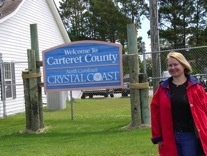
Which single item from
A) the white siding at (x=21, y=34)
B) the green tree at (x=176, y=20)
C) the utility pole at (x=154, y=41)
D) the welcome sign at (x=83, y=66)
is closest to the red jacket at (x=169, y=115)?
the welcome sign at (x=83, y=66)

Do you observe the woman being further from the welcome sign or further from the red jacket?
the welcome sign

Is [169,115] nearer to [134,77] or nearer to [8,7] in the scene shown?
[134,77]

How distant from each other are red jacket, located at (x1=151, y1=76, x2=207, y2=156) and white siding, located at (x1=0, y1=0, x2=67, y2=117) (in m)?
12.8

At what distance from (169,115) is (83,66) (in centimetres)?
633

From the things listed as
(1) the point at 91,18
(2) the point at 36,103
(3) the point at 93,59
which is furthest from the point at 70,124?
(1) the point at 91,18

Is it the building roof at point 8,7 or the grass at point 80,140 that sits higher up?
the building roof at point 8,7

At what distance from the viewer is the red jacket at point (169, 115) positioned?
14.0 ft

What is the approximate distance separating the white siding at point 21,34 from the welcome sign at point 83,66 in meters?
6.51

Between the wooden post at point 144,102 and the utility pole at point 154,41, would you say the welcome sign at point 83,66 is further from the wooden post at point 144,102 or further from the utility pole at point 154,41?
the utility pole at point 154,41

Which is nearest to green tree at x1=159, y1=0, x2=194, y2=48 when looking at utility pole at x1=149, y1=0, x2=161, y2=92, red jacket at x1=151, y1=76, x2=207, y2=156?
utility pole at x1=149, y1=0, x2=161, y2=92

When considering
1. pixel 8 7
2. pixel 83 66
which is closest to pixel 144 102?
pixel 83 66

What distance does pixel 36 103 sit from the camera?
1055 cm

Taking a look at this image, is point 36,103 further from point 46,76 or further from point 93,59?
point 93,59

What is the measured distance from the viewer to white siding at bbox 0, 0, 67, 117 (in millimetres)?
17453
